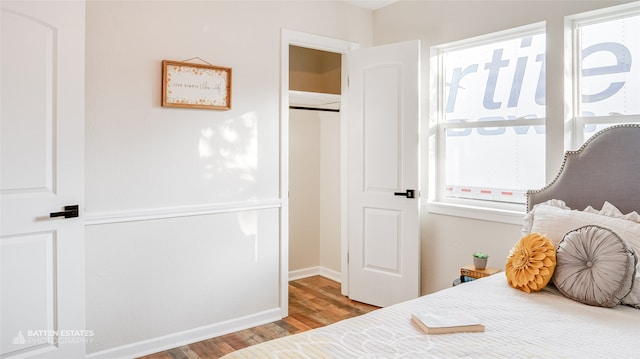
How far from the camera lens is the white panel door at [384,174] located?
3361 mm

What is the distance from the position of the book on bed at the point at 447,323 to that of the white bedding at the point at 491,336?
2cm

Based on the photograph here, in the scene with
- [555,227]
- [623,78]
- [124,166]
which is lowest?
[555,227]

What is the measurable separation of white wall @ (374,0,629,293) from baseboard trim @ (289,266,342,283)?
3.76 feet

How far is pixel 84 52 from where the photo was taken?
2355 mm

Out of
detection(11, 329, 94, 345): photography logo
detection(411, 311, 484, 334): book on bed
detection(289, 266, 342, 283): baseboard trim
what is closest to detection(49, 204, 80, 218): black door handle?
detection(11, 329, 94, 345): photography logo

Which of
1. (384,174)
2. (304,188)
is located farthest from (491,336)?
(304,188)

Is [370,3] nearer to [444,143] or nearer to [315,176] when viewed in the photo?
[444,143]

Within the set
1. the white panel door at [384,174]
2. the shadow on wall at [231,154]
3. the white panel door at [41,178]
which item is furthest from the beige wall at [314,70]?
the white panel door at [41,178]

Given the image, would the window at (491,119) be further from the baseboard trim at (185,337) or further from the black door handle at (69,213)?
the black door handle at (69,213)

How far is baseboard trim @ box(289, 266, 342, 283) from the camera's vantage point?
4.43m

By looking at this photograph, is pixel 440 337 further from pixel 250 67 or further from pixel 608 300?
pixel 250 67

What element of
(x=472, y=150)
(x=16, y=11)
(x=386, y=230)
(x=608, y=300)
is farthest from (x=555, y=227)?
(x=16, y=11)

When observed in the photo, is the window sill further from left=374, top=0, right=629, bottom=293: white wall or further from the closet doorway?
the closet doorway

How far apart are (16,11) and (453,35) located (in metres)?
2.86
